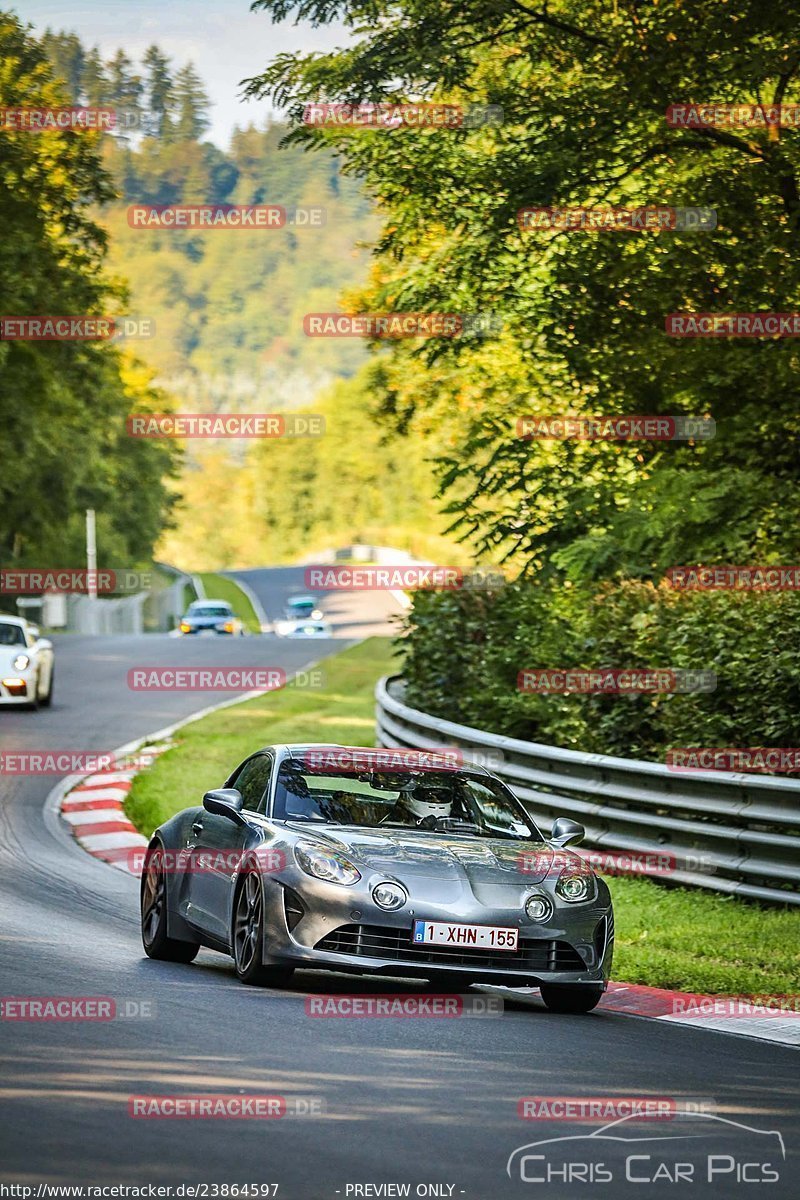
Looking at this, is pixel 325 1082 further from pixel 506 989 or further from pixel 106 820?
pixel 106 820

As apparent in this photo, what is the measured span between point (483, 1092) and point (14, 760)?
16071 millimetres

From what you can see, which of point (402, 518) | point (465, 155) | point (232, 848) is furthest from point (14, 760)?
point (402, 518)

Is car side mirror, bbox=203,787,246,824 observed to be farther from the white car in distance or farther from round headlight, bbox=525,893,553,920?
the white car in distance

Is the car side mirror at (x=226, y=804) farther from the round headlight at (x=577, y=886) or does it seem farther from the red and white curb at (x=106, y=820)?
the red and white curb at (x=106, y=820)

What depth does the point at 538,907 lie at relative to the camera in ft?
29.1

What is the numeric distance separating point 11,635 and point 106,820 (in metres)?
10.3

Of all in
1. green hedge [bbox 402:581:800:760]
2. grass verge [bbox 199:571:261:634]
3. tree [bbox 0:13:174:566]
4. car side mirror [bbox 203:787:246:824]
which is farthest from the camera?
grass verge [bbox 199:571:261:634]

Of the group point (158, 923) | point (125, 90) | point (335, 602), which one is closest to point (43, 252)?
point (158, 923)

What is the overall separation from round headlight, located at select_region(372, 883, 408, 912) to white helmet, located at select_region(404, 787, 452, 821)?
1.07 meters

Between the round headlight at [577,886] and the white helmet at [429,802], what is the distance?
3.01ft

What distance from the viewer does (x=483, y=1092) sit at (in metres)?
6.47

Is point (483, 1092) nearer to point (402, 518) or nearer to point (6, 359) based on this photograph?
point (6, 359)

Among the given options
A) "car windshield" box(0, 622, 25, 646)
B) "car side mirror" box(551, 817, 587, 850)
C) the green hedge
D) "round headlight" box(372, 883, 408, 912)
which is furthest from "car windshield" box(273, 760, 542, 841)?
"car windshield" box(0, 622, 25, 646)

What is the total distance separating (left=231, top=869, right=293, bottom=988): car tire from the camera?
28.6 feet
